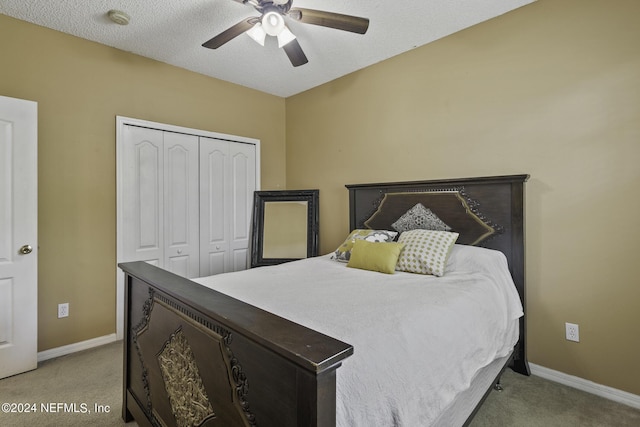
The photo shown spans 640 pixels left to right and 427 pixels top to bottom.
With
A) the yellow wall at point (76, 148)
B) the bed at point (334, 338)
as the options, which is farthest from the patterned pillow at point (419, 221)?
the yellow wall at point (76, 148)

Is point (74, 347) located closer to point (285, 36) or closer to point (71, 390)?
point (71, 390)

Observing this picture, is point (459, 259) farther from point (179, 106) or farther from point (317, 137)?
point (179, 106)

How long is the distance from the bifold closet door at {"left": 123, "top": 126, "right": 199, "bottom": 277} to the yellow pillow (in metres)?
1.92

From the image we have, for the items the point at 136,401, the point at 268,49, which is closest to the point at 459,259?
the point at 136,401

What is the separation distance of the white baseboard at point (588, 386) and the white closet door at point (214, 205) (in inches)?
124

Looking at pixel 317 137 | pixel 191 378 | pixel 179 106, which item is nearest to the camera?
pixel 191 378

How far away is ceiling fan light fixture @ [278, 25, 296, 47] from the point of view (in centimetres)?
214

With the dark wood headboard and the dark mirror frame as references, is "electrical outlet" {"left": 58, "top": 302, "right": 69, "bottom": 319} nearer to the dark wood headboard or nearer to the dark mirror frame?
the dark mirror frame

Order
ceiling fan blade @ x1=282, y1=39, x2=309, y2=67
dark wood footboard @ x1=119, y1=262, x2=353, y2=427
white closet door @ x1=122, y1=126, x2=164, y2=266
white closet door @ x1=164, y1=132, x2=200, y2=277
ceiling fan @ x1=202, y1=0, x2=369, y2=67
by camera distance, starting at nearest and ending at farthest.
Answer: dark wood footboard @ x1=119, y1=262, x2=353, y2=427 → ceiling fan @ x1=202, y1=0, x2=369, y2=67 → ceiling fan blade @ x1=282, y1=39, x2=309, y2=67 → white closet door @ x1=122, y1=126, x2=164, y2=266 → white closet door @ x1=164, y1=132, x2=200, y2=277

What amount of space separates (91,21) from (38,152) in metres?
1.14

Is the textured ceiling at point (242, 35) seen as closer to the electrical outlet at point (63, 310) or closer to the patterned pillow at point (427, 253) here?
the patterned pillow at point (427, 253)

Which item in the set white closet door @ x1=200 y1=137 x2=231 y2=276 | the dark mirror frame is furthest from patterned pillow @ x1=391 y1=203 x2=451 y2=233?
white closet door @ x1=200 y1=137 x2=231 y2=276

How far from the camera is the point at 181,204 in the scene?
11.4 ft

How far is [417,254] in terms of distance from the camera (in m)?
2.38
